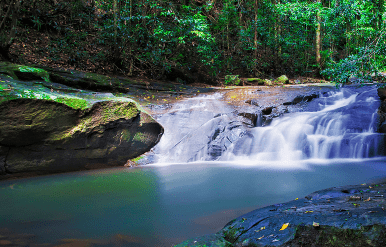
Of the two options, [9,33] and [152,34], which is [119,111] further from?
[152,34]

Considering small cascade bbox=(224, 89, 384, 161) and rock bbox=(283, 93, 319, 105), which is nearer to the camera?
small cascade bbox=(224, 89, 384, 161)

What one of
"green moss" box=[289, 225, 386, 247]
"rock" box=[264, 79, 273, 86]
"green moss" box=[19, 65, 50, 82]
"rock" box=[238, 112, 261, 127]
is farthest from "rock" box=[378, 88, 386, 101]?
"green moss" box=[19, 65, 50, 82]

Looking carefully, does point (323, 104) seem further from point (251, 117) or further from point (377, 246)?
point (377, 246)

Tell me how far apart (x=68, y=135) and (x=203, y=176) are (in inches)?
134

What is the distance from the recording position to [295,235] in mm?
2201

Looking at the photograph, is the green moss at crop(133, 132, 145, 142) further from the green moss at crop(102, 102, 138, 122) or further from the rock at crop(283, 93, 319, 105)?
the rock at crop(283, 93, 319, 105)

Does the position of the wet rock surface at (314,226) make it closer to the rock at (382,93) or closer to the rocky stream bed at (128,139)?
the rocky stream bed at (128,139)

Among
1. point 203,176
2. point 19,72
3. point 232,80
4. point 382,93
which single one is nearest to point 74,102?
point 19,72

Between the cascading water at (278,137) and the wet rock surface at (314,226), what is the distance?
4251 millimetres

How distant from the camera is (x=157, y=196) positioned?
4.54m

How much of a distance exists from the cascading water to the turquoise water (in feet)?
1.47

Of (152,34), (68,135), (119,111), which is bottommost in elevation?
(68,135)

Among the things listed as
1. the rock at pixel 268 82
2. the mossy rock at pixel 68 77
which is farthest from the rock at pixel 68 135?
the rock at pixel 268 82

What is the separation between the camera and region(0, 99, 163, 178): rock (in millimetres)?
5457
